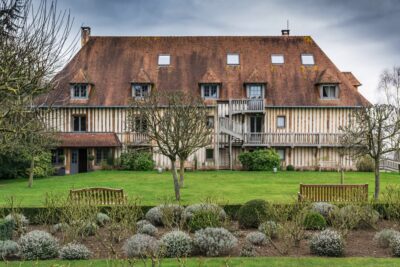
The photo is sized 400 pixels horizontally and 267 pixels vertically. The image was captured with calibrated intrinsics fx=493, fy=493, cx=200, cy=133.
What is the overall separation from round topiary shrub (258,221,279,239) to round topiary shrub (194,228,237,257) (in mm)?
1601

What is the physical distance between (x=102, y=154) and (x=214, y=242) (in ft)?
80.5

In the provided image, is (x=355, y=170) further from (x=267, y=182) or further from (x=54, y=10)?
(x=54, y=10)

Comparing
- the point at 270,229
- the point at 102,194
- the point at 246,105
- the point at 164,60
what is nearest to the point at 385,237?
the point at 270,229

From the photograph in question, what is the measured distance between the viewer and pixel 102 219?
1427 centimetres

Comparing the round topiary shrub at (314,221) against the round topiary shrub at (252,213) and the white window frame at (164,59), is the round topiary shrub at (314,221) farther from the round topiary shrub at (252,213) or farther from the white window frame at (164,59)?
the white window frame at (164,59)

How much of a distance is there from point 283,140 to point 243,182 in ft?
32.0

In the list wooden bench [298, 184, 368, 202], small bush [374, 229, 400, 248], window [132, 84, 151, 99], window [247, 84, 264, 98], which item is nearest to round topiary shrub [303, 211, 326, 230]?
small bush [374, 229, 400, 248]

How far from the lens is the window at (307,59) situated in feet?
121

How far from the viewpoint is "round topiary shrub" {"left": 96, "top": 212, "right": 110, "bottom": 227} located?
1415 centimetres

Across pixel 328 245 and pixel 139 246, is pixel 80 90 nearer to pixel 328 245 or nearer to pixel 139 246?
pixel 139 246

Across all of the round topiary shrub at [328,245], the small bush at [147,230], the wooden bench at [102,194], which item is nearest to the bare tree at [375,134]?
the round topiary shrub at [328,245]

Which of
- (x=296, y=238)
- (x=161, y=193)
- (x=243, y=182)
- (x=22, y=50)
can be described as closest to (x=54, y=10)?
(x=22, y=50)

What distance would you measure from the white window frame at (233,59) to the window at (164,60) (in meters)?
4.46

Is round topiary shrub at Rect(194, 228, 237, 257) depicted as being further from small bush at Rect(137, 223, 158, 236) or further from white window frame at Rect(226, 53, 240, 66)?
white window frame at Rect(226, 53, 240, 66)
